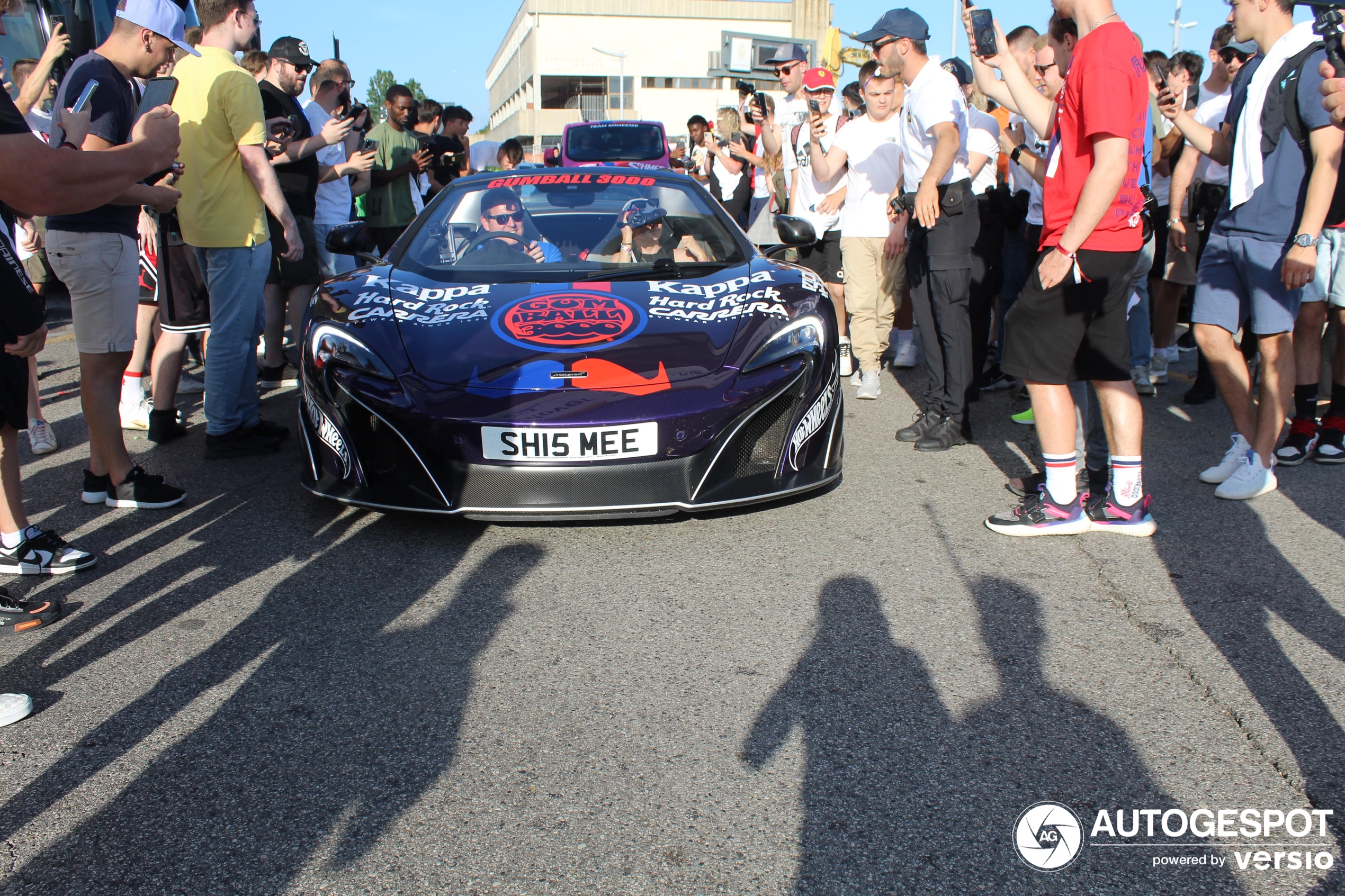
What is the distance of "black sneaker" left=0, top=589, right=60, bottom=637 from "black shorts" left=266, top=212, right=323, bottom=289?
10.5 feet

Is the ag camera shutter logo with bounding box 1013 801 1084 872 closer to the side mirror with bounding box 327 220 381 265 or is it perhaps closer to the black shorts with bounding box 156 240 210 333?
the side mirror with bounding box 327 220 381 265

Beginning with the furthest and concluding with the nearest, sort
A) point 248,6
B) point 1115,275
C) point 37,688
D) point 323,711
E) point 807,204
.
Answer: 1. point 807,204
2. point 248,6
3. point 1115,275
4. point 37,688
5. point 323,711

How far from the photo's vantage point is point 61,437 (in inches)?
189

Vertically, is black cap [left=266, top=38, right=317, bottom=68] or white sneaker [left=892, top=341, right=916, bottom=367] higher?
black cap [left=266, top=38, right=317, bottom=68]

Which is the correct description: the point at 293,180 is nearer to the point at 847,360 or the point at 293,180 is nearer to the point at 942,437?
the point at 847,360

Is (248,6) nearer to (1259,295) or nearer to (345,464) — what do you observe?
(345,464)

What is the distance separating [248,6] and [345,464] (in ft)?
7.90

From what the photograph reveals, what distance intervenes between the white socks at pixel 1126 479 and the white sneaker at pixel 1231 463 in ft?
2.42

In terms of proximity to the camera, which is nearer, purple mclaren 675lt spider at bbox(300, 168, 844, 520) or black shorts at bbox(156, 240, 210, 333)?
purple mclaren 675lt spider at bbox(300, 168, 844, 520)

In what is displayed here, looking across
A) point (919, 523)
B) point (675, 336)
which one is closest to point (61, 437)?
point (675, 336)

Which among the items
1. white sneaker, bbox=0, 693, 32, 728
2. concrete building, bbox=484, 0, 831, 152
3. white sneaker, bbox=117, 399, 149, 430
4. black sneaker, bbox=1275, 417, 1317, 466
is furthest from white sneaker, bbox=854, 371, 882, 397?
concrete building, bbox=484, 0, 831, 152

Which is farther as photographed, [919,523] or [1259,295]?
[1259,295]

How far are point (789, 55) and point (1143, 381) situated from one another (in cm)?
363

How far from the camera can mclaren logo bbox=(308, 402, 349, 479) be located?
315 cm
